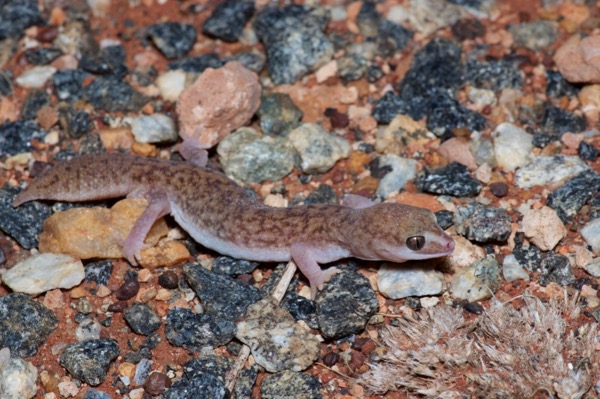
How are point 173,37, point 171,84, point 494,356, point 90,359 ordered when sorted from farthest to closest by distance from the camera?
point 173,37
point 171,84
point 90,359
point 494,356

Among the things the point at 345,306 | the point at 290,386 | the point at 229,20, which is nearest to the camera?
the point at 290,386

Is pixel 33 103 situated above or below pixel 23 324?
above

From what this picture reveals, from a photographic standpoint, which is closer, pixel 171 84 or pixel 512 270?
pixel 512 270

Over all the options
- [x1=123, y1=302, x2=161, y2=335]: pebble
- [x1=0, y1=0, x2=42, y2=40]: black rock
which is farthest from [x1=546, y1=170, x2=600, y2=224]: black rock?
[x1=0, y1=0, x2=42, y2=40]: black rock

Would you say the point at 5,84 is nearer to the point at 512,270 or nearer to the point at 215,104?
the point at 215,104

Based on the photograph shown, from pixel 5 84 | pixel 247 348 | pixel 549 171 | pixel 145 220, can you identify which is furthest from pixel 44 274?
pixel 549 171

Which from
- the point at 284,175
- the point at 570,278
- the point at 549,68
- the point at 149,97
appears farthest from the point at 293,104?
the point at 570,278

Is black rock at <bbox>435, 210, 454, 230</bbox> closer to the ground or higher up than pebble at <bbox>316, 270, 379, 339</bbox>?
higher up

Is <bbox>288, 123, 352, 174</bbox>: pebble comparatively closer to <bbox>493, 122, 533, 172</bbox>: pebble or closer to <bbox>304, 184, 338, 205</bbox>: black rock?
<bbox>304, 184, 338, 205</bbox>: black rock
